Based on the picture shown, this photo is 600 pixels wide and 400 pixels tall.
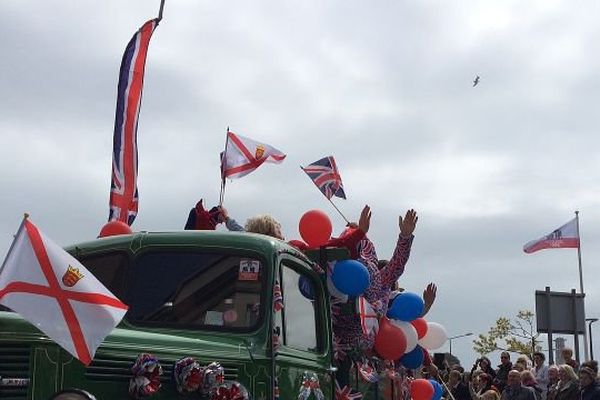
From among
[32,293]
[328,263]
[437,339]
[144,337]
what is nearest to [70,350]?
[32,293]

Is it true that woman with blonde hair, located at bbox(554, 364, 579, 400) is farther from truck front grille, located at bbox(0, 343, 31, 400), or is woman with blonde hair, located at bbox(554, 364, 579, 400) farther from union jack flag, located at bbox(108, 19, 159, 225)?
truck front grille, located at bbox(0, 343, 31, 400)

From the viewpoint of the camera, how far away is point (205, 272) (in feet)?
20.6

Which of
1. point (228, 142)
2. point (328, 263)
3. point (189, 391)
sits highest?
point (228, 142)

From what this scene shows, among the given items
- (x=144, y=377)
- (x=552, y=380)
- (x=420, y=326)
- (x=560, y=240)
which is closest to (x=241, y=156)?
(x=420, y=326)

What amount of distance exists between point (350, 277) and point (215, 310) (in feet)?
4.63

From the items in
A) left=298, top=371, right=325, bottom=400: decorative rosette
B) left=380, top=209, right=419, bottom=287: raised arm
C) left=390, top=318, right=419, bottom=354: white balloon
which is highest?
left=380, top=209, right=419, bottom=287: raised arm

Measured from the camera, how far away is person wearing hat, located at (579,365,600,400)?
36.2 feet

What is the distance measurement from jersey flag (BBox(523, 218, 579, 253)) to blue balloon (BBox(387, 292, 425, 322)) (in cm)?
1350

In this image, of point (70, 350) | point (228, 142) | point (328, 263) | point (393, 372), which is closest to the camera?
point (70, 350)

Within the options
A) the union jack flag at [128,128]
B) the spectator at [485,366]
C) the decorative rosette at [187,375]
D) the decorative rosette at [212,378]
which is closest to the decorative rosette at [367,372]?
the decorative rosette at [212,378]

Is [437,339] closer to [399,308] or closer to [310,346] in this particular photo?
[399,308]

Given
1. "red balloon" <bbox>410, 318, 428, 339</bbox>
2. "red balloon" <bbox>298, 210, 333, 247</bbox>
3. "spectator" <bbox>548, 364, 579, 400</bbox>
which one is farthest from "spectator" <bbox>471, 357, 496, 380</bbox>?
"red balloon" <bbox>298, 210, 333, 247</bbox>

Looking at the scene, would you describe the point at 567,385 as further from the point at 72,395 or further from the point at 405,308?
the point at 72,395

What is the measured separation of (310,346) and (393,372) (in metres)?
1.86
